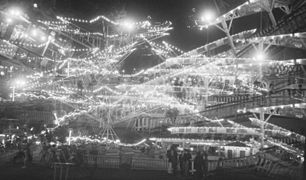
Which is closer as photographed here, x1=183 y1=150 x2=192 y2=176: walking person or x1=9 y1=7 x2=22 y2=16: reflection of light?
x1=183 y1=150 x2=192 y2=176: walking person

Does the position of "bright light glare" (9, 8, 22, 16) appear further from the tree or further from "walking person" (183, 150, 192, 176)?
"walking person" (183, 150, 192, 176)

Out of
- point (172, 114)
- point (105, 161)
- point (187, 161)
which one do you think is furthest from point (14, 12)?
point (187, 161)

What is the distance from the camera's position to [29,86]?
95.6 feet

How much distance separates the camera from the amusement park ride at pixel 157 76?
19.2 meters

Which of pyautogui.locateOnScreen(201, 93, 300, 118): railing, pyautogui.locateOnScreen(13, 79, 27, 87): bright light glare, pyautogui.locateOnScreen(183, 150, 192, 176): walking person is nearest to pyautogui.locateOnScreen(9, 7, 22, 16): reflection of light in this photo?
pyautogui.locateOnScreen(13, 79, 27, 87): bright light glare

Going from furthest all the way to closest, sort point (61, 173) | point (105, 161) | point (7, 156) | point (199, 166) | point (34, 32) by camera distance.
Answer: point (34, 32) → point (7, 156) → point (105, 161) → point (199, 166) → point (61, 173)

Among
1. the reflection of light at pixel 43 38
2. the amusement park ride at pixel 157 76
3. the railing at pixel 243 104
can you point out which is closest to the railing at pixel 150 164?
the amusement park ride at pixel 157 76

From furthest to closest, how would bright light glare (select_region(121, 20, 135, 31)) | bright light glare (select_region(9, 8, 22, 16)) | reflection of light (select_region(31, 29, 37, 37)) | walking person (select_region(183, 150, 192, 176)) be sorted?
bright light glare (select_region(121, 20, 135, 31)) < reflection of light (select_region(31, 29, 37, 37)) < bright light glare (select_region(9, 8, 22, 16)) < walking person (select_region(183, 150, 192, 176))

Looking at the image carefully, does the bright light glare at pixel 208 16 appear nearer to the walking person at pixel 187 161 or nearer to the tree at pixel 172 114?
the walking person at pixel 187 161

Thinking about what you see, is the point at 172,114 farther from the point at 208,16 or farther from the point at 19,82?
the point at 19,82

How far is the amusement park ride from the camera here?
1920 centimetres

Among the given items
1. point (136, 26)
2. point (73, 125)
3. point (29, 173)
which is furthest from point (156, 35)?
point (29, 173)

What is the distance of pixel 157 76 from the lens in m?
31.3

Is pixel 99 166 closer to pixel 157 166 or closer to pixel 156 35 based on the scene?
pixel 157 166
